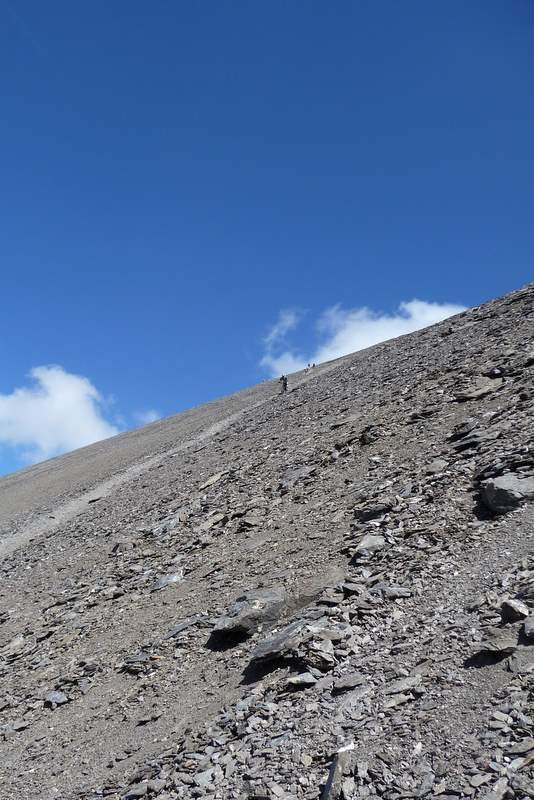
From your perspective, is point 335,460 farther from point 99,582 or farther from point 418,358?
point 418,358

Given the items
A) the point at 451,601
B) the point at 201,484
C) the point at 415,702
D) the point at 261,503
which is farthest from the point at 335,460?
the point at 415,702

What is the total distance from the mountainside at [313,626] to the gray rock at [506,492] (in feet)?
0.11

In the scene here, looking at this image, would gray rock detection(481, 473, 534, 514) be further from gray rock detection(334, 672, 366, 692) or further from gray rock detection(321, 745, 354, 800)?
gray rock detection(321, 745, 354, 800)

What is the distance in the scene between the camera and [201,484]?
21797 millimetres

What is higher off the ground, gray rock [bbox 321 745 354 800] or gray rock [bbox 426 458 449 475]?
gray rock [bbox 426 458 449 475]

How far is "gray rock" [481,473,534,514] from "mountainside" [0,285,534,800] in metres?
0.03

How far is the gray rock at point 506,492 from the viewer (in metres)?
9.80

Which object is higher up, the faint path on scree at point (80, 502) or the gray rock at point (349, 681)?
the faint path on scree at point (80, 502)

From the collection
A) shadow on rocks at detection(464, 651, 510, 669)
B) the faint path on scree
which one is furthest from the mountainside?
the faint path on scree

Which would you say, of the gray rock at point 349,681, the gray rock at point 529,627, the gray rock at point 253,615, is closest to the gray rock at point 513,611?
the gray rock at point 529,627

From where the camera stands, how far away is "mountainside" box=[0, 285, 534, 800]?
600cm

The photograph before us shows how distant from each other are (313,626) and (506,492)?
13.7 ft

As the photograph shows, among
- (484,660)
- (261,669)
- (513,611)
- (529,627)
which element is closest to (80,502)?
(261,669)

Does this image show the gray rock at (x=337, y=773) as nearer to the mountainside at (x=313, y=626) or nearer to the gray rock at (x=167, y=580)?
the mountainside at (x=313, y=626)
